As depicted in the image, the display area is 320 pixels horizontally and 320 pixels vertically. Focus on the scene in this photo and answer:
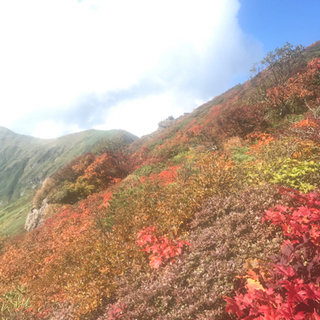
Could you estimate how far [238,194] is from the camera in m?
4.53

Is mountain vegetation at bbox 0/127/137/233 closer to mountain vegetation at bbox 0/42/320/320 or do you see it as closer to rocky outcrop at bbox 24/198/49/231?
rocky outcrop at bbox 24/198/49/231

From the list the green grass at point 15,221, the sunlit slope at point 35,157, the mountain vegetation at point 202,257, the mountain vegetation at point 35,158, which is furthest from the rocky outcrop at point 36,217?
the sunlit slope at point 35,157

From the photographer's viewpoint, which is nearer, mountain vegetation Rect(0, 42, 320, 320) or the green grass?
mountain vegetation Rect(0, 42, 320, 320)

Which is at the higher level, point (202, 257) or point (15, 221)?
point (15, 221)

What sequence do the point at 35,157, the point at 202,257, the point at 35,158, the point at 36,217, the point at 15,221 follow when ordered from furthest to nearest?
the point at 35,157 < the point at 35,158 < the point at 15,221 < the point at 36,217 < the point at 202,257

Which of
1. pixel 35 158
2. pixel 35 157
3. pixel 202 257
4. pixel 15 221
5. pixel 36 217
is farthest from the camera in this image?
pixel 35 157

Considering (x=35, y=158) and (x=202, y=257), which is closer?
(x=202, y=257)

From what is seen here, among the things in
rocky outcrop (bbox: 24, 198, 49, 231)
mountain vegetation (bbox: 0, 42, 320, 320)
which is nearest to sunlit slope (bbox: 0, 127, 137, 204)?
rocky outcrop (bbox: 24, 198, 49, 231)

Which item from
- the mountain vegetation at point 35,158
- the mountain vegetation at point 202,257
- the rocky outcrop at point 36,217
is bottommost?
the mountain vegetation at point 202,257

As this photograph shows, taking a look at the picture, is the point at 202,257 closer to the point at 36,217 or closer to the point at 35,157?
the point at 36,217

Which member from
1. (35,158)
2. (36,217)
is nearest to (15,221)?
(36,217)

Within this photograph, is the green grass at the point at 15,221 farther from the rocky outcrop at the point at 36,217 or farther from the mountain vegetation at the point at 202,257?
the mountain vegetation at the point at 202,257

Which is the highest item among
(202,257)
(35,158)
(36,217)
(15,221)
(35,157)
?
(35,157)

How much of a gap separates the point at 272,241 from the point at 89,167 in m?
16.4
